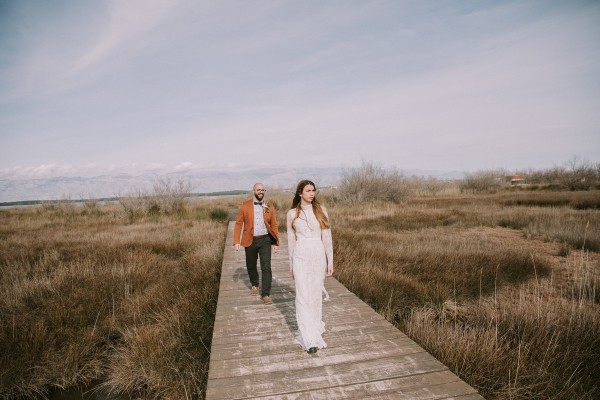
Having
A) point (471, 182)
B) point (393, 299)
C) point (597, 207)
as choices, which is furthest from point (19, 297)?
point (471, 182)

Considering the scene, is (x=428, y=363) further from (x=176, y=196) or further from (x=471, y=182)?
(x=471, y=182)

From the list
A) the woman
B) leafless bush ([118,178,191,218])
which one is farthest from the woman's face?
leafless bush ([118,178,191,218])

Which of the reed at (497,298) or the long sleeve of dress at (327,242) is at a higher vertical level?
the long sleeve of dress at (327,242)

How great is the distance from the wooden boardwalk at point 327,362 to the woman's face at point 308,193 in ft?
5.24

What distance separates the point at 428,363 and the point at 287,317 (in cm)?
186

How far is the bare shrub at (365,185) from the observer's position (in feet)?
85.0

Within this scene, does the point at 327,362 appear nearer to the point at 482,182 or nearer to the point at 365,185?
the point at 365,185

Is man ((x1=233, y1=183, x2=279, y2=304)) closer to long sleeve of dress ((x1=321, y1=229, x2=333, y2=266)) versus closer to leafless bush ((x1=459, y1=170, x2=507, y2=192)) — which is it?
long sleeve of dress ((x1=321, y1=229, x2=333, y2=266))

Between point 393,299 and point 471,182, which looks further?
point 471,182

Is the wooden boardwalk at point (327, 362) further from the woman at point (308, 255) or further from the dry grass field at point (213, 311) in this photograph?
the dry grass field at point (213, 311)

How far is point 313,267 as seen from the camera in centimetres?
338

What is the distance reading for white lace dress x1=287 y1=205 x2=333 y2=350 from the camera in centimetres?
335

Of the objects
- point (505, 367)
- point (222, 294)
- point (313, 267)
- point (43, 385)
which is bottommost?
point (43, 385)

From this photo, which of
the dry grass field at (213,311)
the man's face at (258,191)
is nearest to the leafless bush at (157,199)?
the dry grass field at (213,311)
